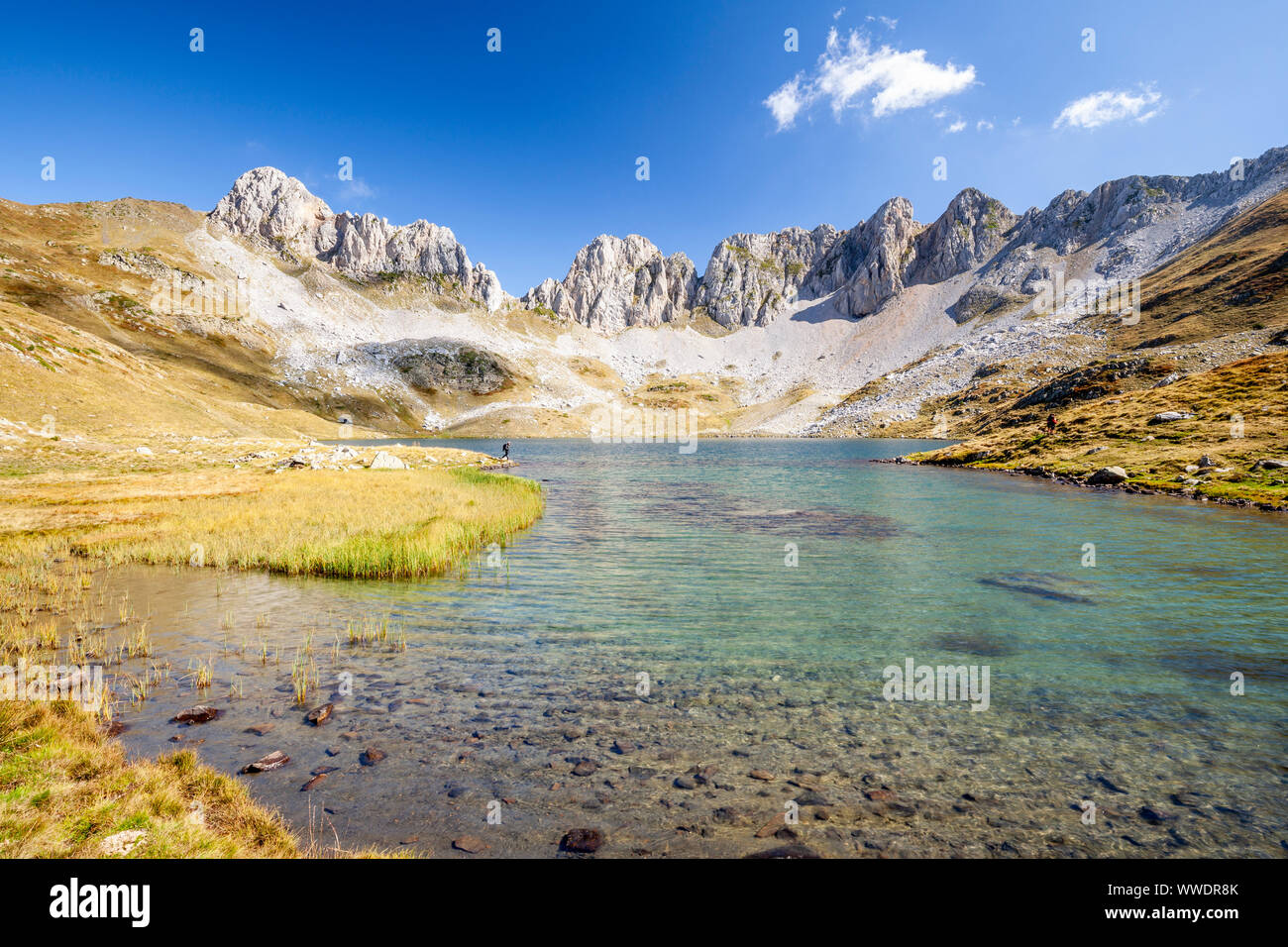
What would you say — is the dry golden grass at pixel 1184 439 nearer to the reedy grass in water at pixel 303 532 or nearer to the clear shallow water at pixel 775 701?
the clear shallow water at pixel 775 701

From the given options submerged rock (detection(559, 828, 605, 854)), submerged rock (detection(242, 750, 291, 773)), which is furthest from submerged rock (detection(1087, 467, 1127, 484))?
submerged rock (detection(242, 750, 291, 773))

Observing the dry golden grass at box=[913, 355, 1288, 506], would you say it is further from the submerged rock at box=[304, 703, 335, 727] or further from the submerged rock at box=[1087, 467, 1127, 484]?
the submerged rock at box=[304, 703, 335, 727]

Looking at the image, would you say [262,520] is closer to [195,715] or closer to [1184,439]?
[195,715]

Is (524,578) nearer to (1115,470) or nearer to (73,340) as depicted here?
(1115,470)

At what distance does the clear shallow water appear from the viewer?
317 inches

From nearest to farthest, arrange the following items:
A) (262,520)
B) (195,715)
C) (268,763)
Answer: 1. (268,763)
2. (195,715)
3. (262,520)

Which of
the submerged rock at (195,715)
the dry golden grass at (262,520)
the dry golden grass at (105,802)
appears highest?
the dry golden grass at (262,520)

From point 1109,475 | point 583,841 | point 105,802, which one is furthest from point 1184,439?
point 105,802

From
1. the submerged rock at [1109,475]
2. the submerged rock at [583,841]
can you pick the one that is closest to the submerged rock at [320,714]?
the submerged rock at [583,841]

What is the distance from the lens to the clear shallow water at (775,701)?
8047 millimetres

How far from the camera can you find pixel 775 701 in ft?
39.7

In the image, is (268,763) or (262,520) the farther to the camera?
(262,520)

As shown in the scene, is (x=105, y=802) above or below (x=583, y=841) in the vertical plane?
above
